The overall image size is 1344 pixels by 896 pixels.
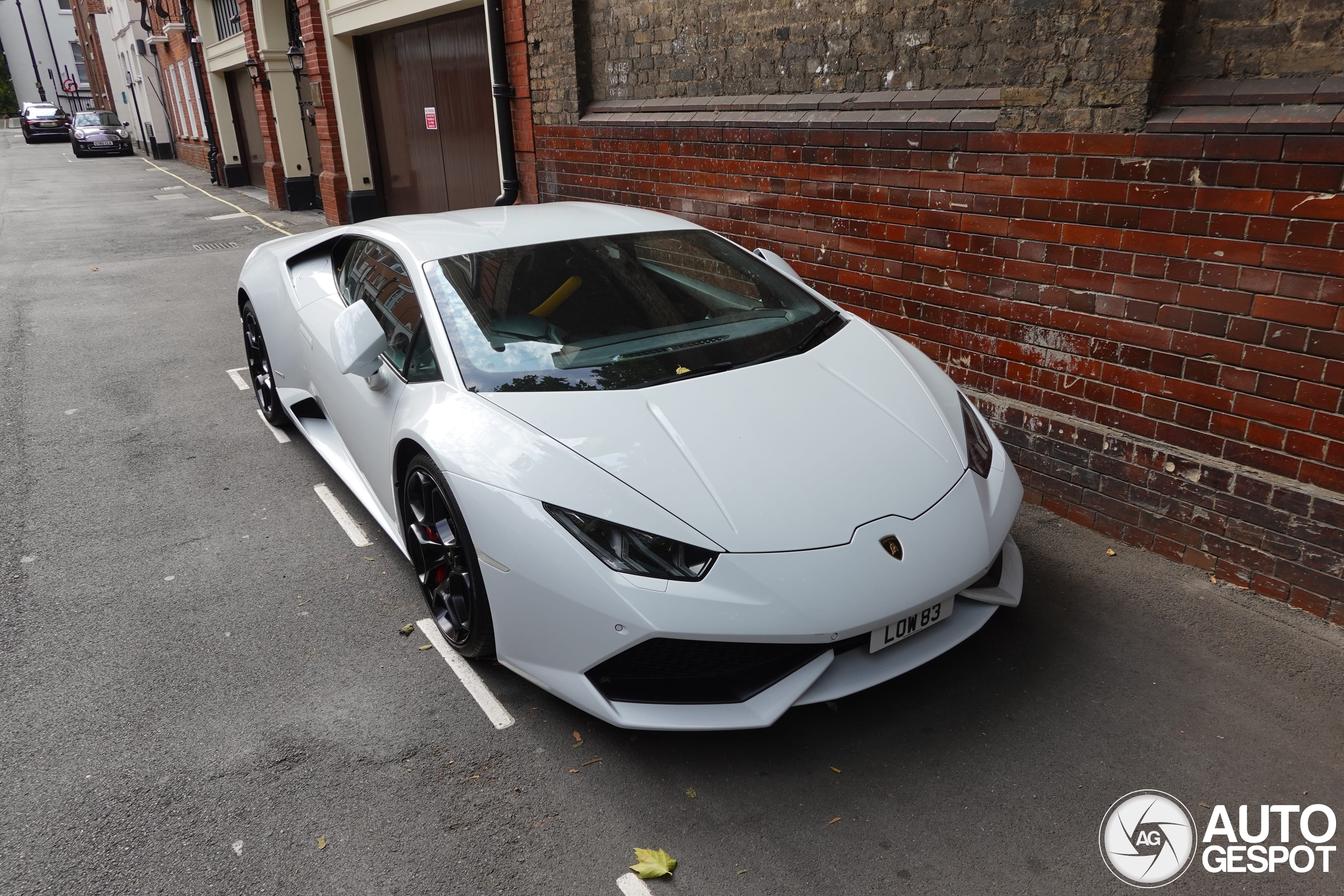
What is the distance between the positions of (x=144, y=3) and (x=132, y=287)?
76.5 ft

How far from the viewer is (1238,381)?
3451 millimetres

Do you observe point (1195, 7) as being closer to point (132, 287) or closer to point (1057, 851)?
point (1057, 851)

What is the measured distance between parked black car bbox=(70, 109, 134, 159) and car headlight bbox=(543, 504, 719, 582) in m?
40.4

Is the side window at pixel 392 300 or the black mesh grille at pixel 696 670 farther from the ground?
the side window at pixel 392 300

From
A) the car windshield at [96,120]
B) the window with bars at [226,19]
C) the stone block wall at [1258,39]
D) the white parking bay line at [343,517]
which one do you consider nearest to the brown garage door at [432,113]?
the white parking bay line at [343,517]

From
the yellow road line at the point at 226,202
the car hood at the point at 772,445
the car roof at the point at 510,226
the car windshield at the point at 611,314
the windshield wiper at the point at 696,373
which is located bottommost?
the yellow road line at the point at 226,202

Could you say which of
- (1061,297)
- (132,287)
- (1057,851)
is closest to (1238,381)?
(1061,297)

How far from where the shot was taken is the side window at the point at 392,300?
11.0 feet

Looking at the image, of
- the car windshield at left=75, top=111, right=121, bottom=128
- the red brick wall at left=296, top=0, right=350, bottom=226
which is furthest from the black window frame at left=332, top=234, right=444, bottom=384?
the car windshield at left=75, top=111, right=121, bottom=128

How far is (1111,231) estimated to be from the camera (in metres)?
3.77

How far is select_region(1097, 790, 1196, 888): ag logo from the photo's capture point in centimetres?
230

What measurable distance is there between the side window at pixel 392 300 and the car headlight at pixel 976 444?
73.4 inches

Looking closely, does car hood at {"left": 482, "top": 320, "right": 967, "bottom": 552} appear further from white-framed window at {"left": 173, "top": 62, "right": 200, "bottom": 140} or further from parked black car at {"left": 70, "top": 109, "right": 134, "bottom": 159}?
parked black car at {"left": 70, "top": 109, "right": 134, "bottom": 159}

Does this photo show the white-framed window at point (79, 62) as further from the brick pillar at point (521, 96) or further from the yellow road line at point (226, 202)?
the brick pillar at point (521, 96)
